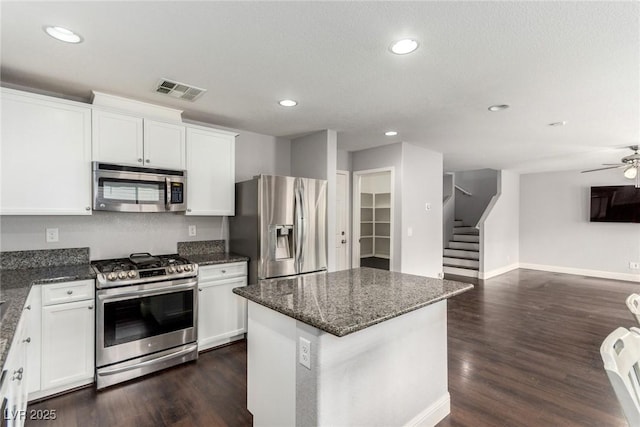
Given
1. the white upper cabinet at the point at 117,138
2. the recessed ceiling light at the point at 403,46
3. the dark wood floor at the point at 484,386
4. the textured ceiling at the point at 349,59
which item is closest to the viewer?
the textured ceiling at the point at 349,59

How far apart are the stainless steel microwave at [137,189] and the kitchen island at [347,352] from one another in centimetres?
160

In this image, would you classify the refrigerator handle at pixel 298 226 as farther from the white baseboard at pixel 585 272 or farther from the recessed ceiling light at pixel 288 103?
the white baseboard at pixel 585 272

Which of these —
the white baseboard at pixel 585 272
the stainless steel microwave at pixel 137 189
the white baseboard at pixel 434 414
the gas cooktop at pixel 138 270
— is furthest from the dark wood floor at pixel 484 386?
the white baseboard at pixel 585 272

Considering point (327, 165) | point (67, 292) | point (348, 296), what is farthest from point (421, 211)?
point (67, 292)

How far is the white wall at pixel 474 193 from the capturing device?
8930mm

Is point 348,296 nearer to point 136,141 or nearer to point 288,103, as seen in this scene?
point 288,103

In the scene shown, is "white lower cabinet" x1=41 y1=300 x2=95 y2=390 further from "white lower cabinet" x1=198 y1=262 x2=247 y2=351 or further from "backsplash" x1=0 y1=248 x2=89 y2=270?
"white lower cabinet" x1=198 y1=262 x2=247 y2=351

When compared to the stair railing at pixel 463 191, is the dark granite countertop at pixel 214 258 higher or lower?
lower

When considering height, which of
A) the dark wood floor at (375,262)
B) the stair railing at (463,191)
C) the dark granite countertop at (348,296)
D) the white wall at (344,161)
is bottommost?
the dark wood floor at (375,262)

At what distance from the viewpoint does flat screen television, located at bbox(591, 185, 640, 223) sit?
664 cm

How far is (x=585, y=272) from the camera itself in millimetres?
7262

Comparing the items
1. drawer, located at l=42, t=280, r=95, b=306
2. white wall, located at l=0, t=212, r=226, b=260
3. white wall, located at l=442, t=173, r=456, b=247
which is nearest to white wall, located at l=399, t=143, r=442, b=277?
white wall, located at l=0, t=212, r=226, b=260

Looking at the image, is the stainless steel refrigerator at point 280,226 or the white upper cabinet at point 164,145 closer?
the white upper cabinet at point 164,145

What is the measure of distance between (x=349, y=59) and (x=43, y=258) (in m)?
3.07
